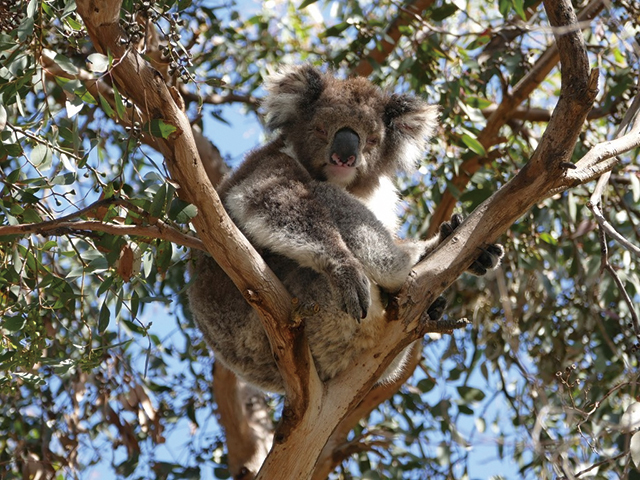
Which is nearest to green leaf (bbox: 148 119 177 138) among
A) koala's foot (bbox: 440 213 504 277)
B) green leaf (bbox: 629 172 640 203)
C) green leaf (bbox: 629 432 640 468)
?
koala's foot (bbox: 440 213 504 277)

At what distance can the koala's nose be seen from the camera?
131 inches

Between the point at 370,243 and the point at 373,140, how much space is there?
89 cm

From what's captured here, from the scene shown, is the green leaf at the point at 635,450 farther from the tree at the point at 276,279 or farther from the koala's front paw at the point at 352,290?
the koala's front paw at the point at 352,290

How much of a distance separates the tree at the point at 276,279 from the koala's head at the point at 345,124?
29cm

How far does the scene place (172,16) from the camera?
2527mm

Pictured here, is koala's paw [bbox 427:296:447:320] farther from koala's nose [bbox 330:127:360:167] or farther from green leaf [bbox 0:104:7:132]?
green leaf [bbox 0:104:7:132]

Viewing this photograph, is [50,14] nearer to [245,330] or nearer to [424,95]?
[245,330]

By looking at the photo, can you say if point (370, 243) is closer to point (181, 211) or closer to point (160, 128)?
point (181, 211)

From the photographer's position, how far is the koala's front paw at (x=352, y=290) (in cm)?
257

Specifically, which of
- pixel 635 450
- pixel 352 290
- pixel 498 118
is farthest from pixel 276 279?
pixel 498 118

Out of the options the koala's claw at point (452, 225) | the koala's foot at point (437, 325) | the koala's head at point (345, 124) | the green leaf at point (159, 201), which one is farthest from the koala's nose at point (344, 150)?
the green leaf at point (159, 201)

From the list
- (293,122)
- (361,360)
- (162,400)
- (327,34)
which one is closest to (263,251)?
(361,360)

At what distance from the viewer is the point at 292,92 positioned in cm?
357

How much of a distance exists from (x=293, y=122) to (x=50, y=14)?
4.47 feet
